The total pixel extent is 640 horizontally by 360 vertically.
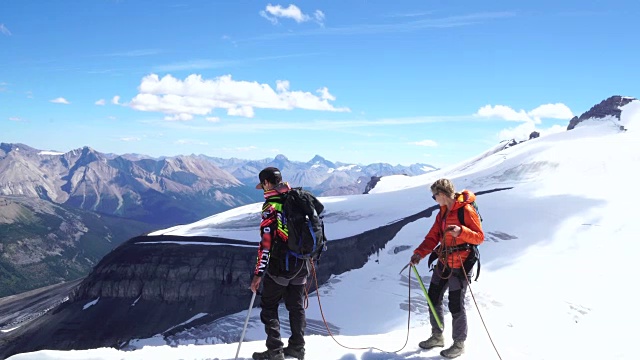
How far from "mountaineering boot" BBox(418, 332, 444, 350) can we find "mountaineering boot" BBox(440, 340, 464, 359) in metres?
0.52

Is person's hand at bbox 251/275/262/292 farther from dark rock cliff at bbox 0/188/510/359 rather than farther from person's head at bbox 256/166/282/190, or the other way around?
dark rock cliff at bbox 0/188/510/359

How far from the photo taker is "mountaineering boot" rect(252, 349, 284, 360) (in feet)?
30.9

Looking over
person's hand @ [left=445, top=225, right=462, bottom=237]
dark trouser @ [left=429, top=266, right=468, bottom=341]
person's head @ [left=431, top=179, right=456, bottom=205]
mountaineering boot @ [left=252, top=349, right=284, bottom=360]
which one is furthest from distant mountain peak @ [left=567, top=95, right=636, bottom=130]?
mountaineering boot @ [left=252, top=349, right=284, bottom=360]

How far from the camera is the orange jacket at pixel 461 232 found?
9.48 meters

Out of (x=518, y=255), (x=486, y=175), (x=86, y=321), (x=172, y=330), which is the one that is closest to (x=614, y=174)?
(x=486, y=175)

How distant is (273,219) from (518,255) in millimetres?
57033

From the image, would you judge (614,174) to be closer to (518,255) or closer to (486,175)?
(486,175)

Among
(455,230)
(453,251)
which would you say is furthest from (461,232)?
(453,251)

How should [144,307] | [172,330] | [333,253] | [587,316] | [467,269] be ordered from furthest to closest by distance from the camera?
[144,307]
[333,253]
[172,330]
[587,316]
[467,269]

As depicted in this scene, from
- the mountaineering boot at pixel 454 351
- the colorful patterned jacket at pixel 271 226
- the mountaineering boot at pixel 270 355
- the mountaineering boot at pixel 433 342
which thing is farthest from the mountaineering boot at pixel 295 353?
the mountaineering boot at pixel 454 351

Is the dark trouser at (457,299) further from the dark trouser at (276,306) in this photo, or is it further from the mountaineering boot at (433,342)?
the dark trouser at (276,306)

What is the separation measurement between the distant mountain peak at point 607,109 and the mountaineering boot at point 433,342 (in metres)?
166

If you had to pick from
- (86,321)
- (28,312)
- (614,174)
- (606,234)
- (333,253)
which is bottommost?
(28,312)

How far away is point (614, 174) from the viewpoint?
8406cm
